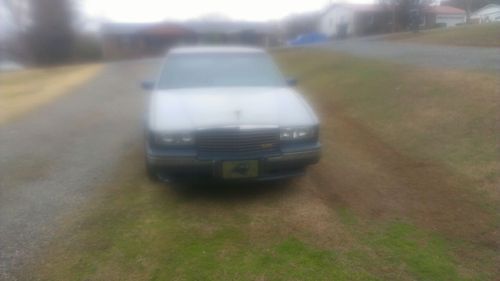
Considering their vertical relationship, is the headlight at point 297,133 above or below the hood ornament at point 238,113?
below

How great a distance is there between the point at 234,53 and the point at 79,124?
12.9 feet

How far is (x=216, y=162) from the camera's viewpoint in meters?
3.83

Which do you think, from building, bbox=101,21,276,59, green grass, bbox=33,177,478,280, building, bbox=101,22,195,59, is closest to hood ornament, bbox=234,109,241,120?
green grass, bbox=33,177,478,280

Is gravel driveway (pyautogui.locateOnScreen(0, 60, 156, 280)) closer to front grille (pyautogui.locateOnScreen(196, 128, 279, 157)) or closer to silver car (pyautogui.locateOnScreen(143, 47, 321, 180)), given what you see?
silver car (pyautogui.locateOnScreen(143, 47, 321, 180))

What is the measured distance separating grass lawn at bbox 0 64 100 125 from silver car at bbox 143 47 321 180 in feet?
18.5

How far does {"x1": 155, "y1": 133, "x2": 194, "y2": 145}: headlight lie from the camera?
3.89 meters

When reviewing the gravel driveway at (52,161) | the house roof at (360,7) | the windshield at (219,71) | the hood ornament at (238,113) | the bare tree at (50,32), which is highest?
the house roof at (360,7)

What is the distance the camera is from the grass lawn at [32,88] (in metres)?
9.55

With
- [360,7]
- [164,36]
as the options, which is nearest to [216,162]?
[164,36]

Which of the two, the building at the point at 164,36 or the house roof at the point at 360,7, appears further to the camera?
the house roof at the point at 360,7

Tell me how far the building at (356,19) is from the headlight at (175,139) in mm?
32700

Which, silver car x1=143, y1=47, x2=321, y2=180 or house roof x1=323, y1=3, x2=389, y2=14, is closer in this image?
silver car x1=143, y1=47, x2=321, y2=180

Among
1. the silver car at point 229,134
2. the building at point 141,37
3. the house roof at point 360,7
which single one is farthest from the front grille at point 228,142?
the house roof at point 360,7

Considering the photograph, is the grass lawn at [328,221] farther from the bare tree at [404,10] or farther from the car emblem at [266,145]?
the bare tree at [404,10]
